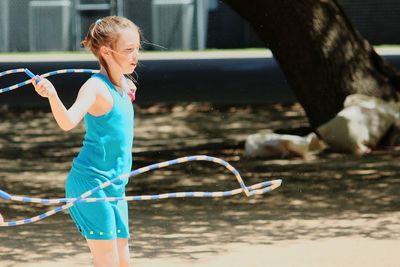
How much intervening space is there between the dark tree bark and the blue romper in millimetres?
8400

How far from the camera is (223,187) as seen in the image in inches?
454

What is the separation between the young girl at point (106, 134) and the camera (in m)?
4.92

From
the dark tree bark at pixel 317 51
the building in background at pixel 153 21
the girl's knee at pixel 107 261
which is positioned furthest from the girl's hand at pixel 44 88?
the building in background at pixel 153 21

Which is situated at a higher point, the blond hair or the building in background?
the blond hair

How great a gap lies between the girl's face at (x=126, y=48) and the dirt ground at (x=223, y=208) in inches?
113

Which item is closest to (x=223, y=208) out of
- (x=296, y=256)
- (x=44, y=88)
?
(x=296, y=256)

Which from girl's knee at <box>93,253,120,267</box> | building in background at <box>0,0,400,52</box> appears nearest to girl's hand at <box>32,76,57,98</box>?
girl's knee at <box>93,253,120,267</box>

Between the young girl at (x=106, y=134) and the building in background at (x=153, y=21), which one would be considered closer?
the young girl at (x=106, y=134)

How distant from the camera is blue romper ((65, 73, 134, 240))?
4.93m

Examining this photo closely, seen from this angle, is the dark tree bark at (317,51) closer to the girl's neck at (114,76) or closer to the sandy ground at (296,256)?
the sandy ground at (296,256)

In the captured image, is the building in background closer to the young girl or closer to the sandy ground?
the sandy ground

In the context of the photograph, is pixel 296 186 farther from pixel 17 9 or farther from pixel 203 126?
pixel 17 9

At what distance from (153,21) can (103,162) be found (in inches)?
Result: 1208

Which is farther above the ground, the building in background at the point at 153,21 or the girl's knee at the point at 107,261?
the girl's knee at the point at 107,261
